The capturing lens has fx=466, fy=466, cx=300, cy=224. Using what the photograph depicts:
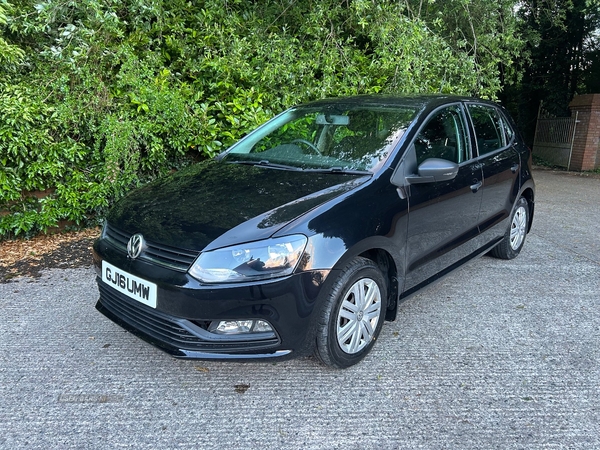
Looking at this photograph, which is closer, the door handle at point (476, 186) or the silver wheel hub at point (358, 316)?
the silver wheel hub at point (358, 316)

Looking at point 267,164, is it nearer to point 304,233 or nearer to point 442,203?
point 304,233

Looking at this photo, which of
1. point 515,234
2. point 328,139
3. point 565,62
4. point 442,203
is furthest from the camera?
point 565,62

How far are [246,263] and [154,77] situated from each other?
3.94 metres

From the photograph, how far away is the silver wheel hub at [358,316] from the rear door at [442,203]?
1.24 ft

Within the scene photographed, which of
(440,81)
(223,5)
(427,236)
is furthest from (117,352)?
(440,81)

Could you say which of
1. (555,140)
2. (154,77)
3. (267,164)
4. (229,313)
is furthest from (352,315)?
(555,140)

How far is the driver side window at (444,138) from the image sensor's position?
3.19m

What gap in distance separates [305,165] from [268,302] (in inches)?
45.6

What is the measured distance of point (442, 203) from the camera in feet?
10.6

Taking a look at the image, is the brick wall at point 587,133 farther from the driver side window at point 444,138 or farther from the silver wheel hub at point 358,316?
the silver wheel hub at point 358,316

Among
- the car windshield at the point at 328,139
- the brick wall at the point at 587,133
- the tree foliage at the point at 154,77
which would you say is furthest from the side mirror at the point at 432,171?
the brick wall at the point at 587,133

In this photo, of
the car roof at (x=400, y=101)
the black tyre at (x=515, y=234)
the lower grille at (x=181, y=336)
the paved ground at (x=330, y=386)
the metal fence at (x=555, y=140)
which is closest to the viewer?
the paved ground at (x=330, y=386)

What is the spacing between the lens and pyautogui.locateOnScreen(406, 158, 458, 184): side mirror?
2.93m

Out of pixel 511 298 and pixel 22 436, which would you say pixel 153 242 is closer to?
pixel 22 436
